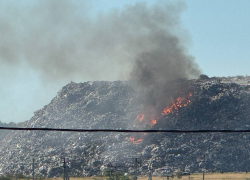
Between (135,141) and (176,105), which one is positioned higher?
(176,105)

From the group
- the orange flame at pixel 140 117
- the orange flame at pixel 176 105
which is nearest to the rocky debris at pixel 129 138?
the orange flame at pixel 140 117

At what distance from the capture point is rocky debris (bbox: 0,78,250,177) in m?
70.7

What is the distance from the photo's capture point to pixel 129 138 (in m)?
81.8

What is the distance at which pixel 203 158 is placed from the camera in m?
70.1

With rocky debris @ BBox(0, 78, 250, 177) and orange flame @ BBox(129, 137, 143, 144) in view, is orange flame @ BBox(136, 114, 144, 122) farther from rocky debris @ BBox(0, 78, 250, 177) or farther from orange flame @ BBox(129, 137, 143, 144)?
orange flame @ BBox(129, 137, 143, 144)

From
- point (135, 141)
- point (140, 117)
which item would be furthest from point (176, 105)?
point (135, 141)

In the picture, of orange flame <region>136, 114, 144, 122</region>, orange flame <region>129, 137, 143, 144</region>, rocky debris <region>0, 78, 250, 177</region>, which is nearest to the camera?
rocky debris <region>0, 78, 250, 177</region>

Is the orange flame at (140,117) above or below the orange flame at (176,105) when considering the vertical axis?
below

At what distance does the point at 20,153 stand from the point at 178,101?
124 feet

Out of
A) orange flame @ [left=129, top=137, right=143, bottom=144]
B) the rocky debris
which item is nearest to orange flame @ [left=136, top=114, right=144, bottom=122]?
the rocky debris

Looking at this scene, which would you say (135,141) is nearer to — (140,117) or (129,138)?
(129,138)

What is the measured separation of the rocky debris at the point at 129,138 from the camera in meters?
70.7

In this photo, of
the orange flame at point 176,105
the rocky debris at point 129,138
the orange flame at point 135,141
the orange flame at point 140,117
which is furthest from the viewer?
the orange flame at point 140,117

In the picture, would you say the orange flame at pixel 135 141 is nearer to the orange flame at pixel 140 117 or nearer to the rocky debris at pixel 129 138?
the rocky debris at pixel 129 138
